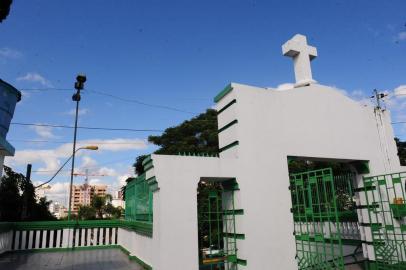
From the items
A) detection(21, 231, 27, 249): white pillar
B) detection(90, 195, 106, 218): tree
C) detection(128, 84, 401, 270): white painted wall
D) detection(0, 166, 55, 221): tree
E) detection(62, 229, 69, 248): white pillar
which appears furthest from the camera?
detection(90, 195, 106, 218): tree

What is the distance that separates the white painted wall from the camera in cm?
548

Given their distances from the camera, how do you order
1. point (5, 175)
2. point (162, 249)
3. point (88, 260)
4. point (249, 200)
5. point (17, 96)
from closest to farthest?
point (162, 249), point (249, 200), point (17, 96), point (88, 260), point (5, 175)

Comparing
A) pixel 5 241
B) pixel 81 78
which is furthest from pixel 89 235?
pixel 81 78

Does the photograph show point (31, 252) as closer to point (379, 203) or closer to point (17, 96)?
point (17, 96)

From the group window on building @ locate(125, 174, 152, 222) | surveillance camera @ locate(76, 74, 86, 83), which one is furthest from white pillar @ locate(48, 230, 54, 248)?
surveillance camera @ locate(76, 74, 86, 83)

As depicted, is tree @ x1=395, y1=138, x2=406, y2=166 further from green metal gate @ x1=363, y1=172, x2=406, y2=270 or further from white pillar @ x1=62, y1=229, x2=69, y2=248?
white pillar @ x1=62, y1=229, x2=69, y2=248

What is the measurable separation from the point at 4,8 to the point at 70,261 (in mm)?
6514

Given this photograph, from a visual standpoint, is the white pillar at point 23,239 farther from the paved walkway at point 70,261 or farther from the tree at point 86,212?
the tree at point 86,212

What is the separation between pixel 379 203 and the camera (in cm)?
762

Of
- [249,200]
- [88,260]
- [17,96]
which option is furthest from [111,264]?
[17,96]

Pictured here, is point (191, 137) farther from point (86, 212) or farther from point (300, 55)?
point (300, 55)

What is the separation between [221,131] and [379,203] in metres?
4.39

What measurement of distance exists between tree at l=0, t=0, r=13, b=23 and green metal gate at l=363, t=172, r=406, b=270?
836cm

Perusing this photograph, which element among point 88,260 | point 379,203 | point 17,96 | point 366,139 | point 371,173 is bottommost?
point 88,260
